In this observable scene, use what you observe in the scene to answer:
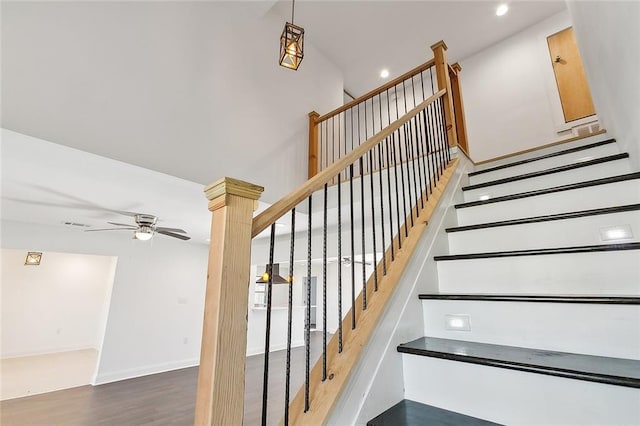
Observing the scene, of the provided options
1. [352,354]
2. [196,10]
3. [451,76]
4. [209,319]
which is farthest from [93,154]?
[451,76]

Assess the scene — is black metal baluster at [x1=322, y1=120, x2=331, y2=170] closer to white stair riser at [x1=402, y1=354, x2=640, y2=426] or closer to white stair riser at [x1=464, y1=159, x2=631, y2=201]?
white stair riser at [x1=464, y1=159, x2=631, y2=201]

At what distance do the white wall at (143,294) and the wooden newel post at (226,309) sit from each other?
5.77 meters

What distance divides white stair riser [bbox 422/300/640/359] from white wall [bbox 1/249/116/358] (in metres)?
7.66

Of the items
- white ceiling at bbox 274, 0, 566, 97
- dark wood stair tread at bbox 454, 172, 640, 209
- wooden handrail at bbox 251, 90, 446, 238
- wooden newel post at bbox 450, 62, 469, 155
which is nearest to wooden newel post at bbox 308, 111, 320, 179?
white ceiling at bbox 274, 0, 566, 97

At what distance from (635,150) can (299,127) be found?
3.15 metres

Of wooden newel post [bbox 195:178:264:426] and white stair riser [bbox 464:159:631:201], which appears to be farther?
white stair riser [bbox 464:159:631:201]

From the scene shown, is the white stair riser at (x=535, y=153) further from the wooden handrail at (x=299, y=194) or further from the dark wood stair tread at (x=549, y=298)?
the wooden handrail at (x=299, y=194)

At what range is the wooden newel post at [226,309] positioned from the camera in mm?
→ 721

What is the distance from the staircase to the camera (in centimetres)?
97

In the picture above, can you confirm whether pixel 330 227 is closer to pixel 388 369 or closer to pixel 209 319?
pixel 388 369

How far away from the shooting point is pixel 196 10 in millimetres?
2791

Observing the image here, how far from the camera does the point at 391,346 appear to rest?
4.13 feet

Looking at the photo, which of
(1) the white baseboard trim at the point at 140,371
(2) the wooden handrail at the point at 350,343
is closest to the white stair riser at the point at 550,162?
(2) the wooden handrail at the point at 350,343

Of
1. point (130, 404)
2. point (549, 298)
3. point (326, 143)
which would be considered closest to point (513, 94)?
point (326, 143)
